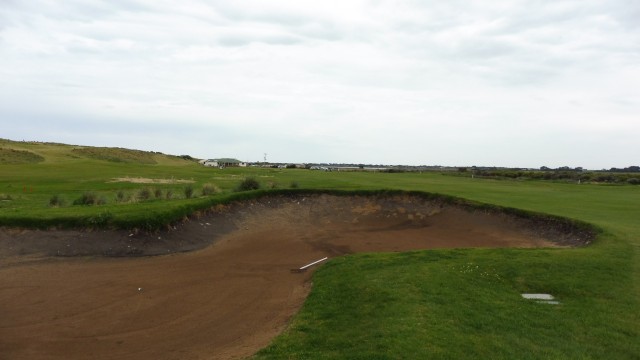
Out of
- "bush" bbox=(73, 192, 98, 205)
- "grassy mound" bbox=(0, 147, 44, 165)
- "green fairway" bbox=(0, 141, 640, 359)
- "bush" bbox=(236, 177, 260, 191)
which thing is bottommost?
"green fairway" bbox=(0, 141, 640, 359)

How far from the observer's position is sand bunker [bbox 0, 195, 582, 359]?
10102mm

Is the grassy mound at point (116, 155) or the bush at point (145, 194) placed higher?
A: the grassy mound at point (116, 155)

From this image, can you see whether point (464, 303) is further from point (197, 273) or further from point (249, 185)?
point (249, 185)

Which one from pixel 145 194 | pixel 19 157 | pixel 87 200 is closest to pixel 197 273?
pixel 87 200

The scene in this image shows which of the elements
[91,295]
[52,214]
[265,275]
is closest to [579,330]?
[265,275]

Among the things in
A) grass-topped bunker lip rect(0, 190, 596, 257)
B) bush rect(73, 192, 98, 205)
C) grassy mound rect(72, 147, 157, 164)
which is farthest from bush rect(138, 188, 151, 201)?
grassy mound rect(72, 147, 157, 164)

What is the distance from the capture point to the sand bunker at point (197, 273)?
398 inches

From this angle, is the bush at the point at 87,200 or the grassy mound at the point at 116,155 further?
the grassy mound at the point at 116,155

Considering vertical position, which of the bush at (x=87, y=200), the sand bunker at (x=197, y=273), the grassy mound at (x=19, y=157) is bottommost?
the sand bunker at (x=197, y=273)

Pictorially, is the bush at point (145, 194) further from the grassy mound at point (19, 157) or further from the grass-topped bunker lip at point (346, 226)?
the grassy mound at point (19, 157)

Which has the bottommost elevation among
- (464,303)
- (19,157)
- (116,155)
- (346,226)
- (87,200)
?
(346,226)

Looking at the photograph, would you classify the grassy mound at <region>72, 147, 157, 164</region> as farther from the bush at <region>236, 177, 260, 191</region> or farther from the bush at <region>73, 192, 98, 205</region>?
the bush at <region>73, 192, 98, 205</region>

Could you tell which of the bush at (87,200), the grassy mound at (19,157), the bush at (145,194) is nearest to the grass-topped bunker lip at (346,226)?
the bush at (145,194)

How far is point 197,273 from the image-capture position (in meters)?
15.9
